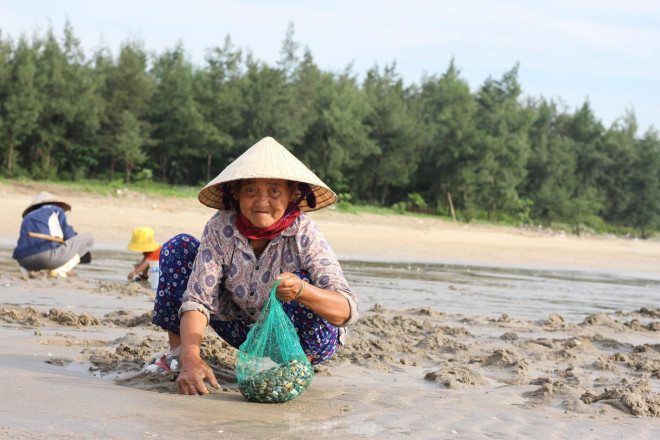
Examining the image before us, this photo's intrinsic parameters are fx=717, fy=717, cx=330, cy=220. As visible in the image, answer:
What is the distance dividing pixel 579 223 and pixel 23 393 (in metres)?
35.1

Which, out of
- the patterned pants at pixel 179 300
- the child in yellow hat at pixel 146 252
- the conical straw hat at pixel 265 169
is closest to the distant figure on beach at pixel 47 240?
the child in yellow hat at pixel 146 252

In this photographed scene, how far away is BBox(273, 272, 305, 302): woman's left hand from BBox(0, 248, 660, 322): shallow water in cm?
370

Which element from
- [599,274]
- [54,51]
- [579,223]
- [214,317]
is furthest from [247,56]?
[214,317]

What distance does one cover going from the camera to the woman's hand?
2.76 metres

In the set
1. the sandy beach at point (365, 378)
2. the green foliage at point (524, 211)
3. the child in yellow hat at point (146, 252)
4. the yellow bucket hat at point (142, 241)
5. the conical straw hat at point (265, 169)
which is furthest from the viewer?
the green foliage at point (524, 211)

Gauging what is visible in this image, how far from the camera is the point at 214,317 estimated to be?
3.35m

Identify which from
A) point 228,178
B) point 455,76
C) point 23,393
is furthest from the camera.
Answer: point 455,76

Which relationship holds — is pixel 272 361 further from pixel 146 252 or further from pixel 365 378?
pixel 146 252

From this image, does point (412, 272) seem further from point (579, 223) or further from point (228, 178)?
point (579, 223)

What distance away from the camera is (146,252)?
7.17 metres

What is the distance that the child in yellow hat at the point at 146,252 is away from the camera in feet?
22.5

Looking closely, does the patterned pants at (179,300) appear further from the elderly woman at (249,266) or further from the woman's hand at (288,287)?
the woman's hand at (288,287)

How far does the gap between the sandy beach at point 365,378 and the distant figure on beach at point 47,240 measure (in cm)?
21

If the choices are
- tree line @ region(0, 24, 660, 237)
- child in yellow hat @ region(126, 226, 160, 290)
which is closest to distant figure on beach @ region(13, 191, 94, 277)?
child in yellow hat @ region(126, 226, 160, 290)
